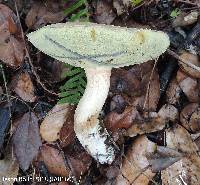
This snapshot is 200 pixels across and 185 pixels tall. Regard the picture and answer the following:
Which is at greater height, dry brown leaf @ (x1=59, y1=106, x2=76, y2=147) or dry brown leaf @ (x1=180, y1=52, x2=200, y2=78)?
dry brown leaf @ (x1=180, y1=52, x2=200, y2=78)

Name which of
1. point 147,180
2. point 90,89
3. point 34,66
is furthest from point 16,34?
point 147,180

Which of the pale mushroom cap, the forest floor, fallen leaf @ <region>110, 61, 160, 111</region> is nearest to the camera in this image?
the pale mushroom cap

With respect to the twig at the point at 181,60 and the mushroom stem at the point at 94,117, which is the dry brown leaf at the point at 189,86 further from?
the mushroom stem at the point at 94,117

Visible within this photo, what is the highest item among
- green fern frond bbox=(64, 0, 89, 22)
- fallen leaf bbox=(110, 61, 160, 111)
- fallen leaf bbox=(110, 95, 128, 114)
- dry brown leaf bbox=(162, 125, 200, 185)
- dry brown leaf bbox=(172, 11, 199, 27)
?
green fern frond bbox=(64, 0, 89, 22)

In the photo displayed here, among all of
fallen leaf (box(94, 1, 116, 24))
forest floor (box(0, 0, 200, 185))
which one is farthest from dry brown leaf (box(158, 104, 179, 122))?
fallen leaf (box(94, 1, 116, 24))

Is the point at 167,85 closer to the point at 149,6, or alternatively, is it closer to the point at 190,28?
the point at 190,28

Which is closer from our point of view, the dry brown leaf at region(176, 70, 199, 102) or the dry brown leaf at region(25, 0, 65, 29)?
the dry brown leaf at region(176, 70, 199, 102)

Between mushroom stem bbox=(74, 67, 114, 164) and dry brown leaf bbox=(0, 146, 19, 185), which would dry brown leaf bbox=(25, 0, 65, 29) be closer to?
mushroom stem bbox=(74, 67, 114, 164)
